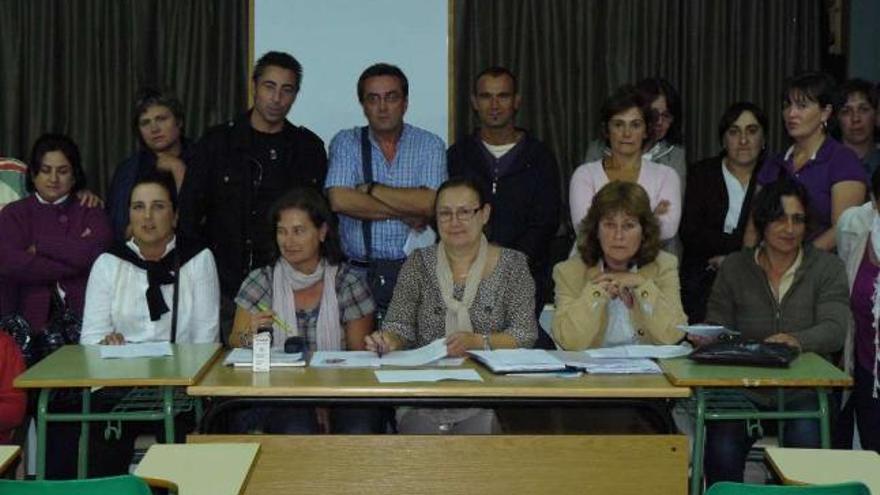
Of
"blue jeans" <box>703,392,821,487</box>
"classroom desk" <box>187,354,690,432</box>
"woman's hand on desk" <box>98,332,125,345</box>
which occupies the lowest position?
"blue jeans" <box>703,392,821,487</box>

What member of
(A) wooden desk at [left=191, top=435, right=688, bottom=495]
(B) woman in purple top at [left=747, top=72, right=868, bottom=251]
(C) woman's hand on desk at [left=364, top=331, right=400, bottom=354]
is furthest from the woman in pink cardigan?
(A) wooden desk at [left=191, top=435, right=688, bottom=495]

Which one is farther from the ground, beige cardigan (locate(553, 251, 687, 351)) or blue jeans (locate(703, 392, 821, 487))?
→ beige cardigan (locate(553, 251, 687, 351))

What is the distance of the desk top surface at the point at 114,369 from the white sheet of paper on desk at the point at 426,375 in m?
0.58

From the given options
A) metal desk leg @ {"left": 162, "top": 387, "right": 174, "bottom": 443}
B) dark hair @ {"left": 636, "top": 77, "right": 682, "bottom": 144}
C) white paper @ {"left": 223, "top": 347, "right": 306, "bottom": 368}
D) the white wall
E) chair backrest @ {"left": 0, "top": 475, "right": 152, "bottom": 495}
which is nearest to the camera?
chair backrest @ {"left": 0, "top": 475, "right": 152, "bottom": 495}

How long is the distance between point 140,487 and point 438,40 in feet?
13.7

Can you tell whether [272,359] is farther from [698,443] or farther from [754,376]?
[754,376]

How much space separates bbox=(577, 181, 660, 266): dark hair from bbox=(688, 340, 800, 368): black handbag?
459 mm

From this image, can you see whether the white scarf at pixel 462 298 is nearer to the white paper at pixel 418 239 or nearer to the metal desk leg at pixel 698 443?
the white paper at pixel 418 239

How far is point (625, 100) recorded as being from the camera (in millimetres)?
4945

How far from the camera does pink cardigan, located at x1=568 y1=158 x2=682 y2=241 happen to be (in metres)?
4.91

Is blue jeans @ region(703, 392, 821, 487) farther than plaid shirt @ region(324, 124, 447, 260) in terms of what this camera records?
No

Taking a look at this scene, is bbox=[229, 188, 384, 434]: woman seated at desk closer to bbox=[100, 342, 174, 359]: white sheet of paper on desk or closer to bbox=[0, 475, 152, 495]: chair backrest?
bbox=[100, 342, 174, 359]: white sheet of paper on desk

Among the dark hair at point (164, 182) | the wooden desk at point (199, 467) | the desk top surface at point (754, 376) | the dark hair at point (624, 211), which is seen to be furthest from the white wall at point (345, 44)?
the wooden desk at point (199, 467)

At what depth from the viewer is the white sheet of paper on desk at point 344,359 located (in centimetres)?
403
